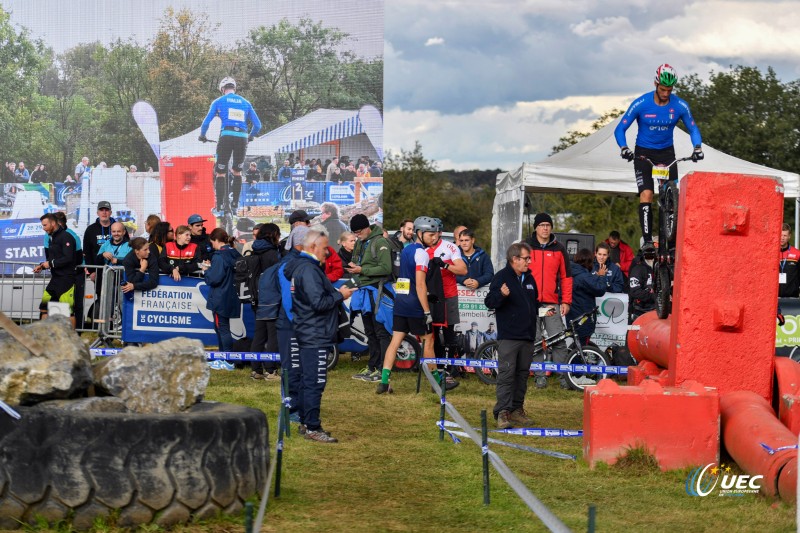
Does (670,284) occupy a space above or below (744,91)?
below

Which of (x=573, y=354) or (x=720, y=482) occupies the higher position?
(x=573, y=354)

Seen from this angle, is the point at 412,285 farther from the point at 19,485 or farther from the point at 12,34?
the point at 12,34

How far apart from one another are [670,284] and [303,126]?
1806 cm

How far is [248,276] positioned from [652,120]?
18.7ft

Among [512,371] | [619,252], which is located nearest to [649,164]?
[512,371]

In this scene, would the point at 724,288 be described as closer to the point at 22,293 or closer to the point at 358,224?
the point at 358,224

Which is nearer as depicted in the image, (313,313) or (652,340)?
(313,313)

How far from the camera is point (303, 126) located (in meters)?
28.1

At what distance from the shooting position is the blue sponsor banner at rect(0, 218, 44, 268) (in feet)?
89.1

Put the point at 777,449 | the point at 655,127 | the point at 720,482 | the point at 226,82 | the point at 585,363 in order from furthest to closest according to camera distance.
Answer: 1. the point at 226,82
2. the point at 585,363
3. the point at 655,127
4. the point at 720,482
5. the point at 777,449

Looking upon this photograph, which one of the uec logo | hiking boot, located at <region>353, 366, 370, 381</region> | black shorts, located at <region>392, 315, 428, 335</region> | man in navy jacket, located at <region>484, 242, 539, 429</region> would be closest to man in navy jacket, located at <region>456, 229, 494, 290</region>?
hiking boot, located at <region>353, 366, 370, 381</region>

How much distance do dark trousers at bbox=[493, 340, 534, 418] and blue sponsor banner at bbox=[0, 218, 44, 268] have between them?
18.4 m

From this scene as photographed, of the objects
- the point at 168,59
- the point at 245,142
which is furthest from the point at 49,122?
the point at 245,142

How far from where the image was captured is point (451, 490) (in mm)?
7984
